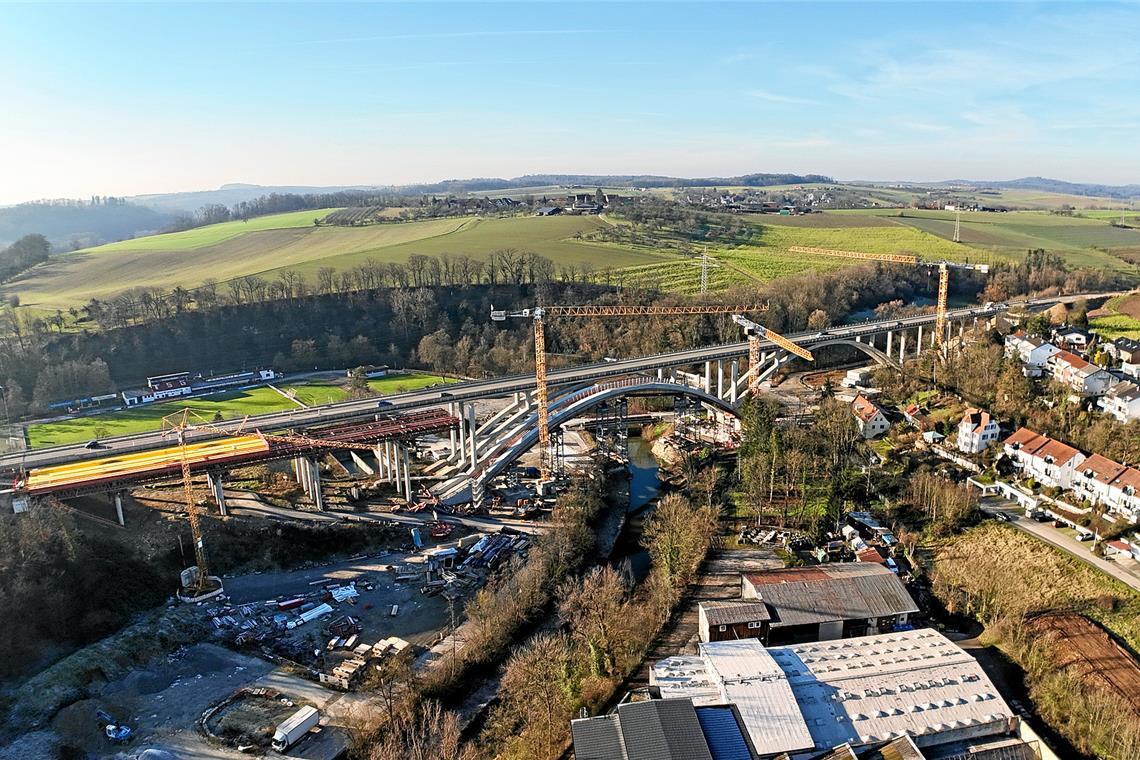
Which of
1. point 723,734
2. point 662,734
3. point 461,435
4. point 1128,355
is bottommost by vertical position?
point 723,734

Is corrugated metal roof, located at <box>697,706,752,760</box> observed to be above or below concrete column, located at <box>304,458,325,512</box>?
below

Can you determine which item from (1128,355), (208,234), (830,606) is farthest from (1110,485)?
(208,234)

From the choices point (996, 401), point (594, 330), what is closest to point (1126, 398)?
point (996, 401)

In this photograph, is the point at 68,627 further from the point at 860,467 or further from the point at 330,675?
the point at 860,467

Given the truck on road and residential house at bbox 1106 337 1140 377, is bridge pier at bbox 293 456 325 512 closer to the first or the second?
the truck on road

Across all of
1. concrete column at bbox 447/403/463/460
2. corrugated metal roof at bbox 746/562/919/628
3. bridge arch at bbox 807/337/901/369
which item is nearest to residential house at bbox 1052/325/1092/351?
bridge arch at bbox 807/337/901/369

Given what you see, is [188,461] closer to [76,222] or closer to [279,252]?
[279,252]
